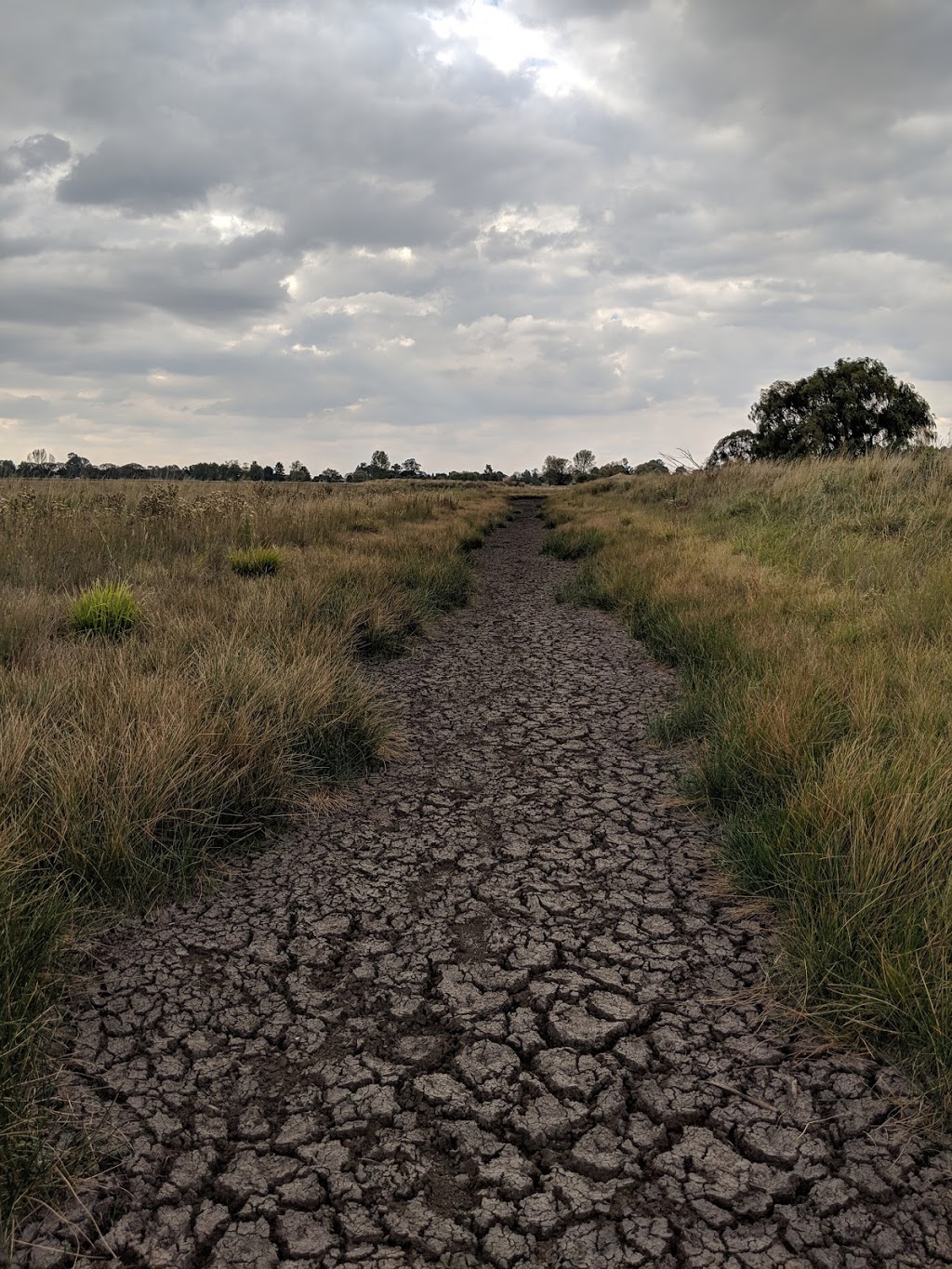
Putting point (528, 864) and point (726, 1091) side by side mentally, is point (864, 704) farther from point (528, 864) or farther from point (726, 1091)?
point (726, 1091)

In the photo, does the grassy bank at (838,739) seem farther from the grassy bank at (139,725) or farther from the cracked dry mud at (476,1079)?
the grassy bank at (139,725)

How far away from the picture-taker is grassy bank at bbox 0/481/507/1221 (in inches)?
90.0

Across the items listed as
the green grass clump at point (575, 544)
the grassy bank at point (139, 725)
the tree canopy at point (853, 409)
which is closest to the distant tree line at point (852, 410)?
the tree canopy at point (853, 409)

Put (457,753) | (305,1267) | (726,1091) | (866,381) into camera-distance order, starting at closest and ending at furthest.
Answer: (305,1267) < (726,1091) < (457,753) < (866,381)

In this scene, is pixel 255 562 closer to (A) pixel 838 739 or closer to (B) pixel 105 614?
(B) pixel 105 614

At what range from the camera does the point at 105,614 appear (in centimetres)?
544

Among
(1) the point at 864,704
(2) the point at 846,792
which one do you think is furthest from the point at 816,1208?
(1) the point at 864,704

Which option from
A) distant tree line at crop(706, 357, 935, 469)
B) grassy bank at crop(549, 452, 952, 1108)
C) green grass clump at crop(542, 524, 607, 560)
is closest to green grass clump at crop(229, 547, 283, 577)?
grassy bank at crop(549, 452, 952, 1108)

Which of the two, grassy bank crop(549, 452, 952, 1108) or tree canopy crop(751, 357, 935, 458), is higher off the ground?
tree canopy crop(751, 357, 935, 458)

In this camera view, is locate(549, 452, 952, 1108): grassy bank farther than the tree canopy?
No

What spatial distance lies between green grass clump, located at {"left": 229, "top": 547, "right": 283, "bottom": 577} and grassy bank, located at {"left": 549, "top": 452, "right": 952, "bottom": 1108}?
3859 millimetres

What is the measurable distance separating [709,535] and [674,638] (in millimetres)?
6371

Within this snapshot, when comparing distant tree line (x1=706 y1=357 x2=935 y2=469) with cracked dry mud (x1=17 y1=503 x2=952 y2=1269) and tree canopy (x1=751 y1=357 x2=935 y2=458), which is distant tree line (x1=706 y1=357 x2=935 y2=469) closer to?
tree canopy (x1=751 y1=357 x2=935 y2=458)

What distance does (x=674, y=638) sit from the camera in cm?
649
